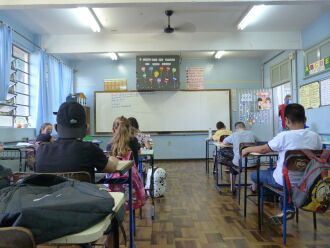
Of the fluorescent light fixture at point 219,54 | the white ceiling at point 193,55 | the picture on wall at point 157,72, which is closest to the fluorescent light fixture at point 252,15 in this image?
the fluorescent light fixture at point 219,54

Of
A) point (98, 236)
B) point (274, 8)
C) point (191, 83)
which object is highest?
point (274, 8)

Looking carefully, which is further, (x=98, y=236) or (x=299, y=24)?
(x=299, y=24)

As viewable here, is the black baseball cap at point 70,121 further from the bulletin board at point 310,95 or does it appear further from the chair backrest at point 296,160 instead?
the bulletin board at point 310,95

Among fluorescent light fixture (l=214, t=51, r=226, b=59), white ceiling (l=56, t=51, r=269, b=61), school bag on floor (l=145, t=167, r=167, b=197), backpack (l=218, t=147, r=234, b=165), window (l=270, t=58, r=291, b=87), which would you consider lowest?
school bag on floor (l=145, t=167, r=167, b=197)

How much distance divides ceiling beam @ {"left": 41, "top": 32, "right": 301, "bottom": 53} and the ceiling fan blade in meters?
0.14

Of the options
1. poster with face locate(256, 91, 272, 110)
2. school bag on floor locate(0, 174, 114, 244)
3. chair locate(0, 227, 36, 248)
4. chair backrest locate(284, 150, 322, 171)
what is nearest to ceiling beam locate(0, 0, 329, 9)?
chair backrest locate(284, 150, 322, 171)

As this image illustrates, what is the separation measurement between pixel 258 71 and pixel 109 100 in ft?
14.3

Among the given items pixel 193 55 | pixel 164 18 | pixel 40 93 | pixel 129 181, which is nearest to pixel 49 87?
pixel 40 93

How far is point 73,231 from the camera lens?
0.62 metres

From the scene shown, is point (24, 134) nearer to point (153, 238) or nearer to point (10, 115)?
point (10, 115)

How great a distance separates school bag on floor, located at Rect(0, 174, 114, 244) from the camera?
593mm

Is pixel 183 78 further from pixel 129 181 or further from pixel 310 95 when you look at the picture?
pixel 129 181

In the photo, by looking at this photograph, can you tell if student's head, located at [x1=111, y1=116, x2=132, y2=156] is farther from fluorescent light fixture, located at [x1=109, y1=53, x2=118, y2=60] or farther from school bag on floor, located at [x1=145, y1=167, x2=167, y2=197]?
fluorescent light fixture, located at [x1=109, y1=53, x2=118, y2=60]

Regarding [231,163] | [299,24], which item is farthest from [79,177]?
[299,24]
